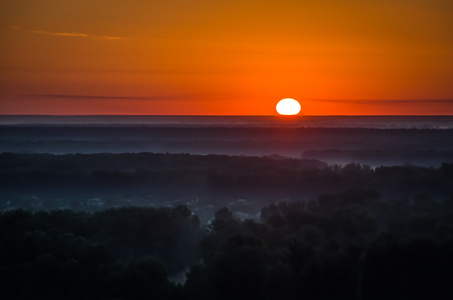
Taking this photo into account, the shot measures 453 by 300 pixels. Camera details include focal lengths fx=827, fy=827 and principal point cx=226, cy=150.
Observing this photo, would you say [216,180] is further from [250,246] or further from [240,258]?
[240,258]

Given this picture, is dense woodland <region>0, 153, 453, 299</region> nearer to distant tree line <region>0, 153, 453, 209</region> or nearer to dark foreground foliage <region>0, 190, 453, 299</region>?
dark foreground foliage <region>0, 190, 453, 299</region>

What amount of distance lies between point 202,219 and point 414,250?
1111cm

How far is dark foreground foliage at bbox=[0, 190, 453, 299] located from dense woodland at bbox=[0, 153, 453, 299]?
0.03 m

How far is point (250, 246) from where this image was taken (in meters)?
20.1

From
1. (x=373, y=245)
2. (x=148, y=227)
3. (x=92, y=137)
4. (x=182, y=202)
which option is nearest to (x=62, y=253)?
(x=148, y=227)

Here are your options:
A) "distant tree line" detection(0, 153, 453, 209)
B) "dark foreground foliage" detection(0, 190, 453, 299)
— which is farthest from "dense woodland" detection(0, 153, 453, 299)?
"distant tree line" detection(0, 153, 453, 209)

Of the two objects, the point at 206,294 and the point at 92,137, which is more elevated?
the point at 92,137

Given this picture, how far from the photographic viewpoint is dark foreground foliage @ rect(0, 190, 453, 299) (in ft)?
61.9

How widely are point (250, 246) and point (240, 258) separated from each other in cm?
80

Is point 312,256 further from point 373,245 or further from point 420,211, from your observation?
point 420,211

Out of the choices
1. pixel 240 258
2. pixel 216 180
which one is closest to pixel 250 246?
pixel 240 258

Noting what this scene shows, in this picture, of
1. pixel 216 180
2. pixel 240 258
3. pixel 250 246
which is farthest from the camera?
Result: pixel 216 180

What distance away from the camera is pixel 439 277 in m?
19.2

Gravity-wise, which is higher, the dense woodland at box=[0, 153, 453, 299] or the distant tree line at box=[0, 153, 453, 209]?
the distant tree line at box=[0, 153, 453, 209]
